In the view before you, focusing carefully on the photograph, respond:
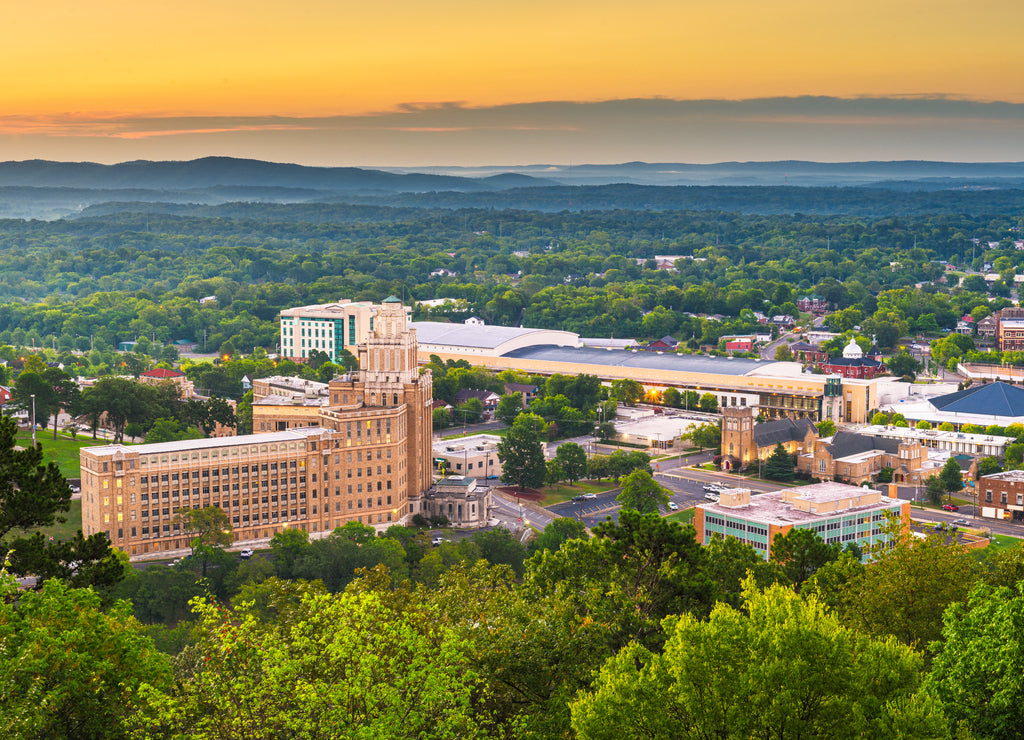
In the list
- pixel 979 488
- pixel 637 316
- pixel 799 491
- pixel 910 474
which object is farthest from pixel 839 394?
pixel 637 316

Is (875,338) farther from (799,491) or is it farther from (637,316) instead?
(799,491)

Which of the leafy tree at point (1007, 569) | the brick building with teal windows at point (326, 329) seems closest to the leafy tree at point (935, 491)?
the leafy tree at point (1007, 569)

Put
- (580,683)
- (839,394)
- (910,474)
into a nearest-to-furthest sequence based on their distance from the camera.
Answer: (580,683), (910,474), (839,394)

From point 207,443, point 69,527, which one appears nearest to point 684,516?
point 207,443

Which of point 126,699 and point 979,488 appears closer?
point 126,699

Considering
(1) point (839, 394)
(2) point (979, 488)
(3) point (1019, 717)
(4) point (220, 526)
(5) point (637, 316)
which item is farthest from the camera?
(5) point (637, 316)

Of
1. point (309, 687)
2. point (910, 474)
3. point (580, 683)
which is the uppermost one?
point (309, 687)

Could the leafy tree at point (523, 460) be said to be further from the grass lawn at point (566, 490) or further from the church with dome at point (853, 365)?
the church with dome at point (853, 365)
